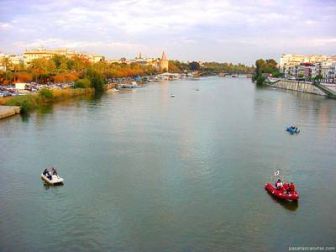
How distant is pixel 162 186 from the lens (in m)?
7.02

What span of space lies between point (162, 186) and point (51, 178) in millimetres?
1710

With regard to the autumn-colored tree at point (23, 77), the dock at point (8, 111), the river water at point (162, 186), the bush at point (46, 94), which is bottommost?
the river water at point (162, 186)

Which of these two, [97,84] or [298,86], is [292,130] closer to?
[97,84]

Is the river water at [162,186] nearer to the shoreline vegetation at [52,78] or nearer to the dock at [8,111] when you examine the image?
the dock at [8,111]

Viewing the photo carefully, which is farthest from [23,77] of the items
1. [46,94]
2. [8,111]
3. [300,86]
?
[300,86]

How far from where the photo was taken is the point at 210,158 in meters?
8.76

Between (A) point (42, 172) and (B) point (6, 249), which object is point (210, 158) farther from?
(B) point (6, 249)

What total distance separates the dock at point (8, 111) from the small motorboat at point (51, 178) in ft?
21.4

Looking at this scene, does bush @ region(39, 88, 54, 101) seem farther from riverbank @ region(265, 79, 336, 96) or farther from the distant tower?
the distant tower

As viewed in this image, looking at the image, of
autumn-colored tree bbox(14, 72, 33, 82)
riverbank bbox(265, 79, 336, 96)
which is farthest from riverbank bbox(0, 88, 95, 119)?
riverbank bbox(265, 79, 336, 96)

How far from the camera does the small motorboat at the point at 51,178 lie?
23.2 ft

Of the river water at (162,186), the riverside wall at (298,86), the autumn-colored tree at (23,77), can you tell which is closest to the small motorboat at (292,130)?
the river water at (162,186)

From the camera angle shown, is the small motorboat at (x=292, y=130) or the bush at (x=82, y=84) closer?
the small motorboat at (x=292, y=130)

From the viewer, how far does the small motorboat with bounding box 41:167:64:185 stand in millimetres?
7066
